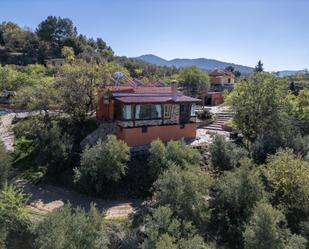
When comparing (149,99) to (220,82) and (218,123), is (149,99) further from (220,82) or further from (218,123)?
(220,82)

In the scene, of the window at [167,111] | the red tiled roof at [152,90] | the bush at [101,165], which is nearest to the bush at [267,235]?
the bush at [101,165]

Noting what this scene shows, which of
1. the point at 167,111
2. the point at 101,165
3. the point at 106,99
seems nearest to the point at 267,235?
the point at 101,165

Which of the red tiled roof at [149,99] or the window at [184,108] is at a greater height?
the red tiled roof at [149,99]

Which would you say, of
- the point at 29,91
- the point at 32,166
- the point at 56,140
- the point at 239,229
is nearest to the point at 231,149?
the point at 239,229

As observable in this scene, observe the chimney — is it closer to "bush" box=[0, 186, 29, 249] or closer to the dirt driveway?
the dirt driveway

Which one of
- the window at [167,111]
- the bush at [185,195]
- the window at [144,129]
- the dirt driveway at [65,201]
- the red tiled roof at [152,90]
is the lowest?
the dirt driveway at [65,201]

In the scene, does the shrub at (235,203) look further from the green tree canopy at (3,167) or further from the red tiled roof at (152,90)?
the green tree canopy at (3,167)

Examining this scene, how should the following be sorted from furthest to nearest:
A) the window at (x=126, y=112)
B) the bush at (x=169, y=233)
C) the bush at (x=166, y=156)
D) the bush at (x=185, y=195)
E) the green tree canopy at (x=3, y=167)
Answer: the window at (x=126, y=112) → the green tree canopy at (x=3, y=167) → the bush at (x=166, y=156) → the bush at (x=185, y=195) → the bush at (x=169, y=233)
